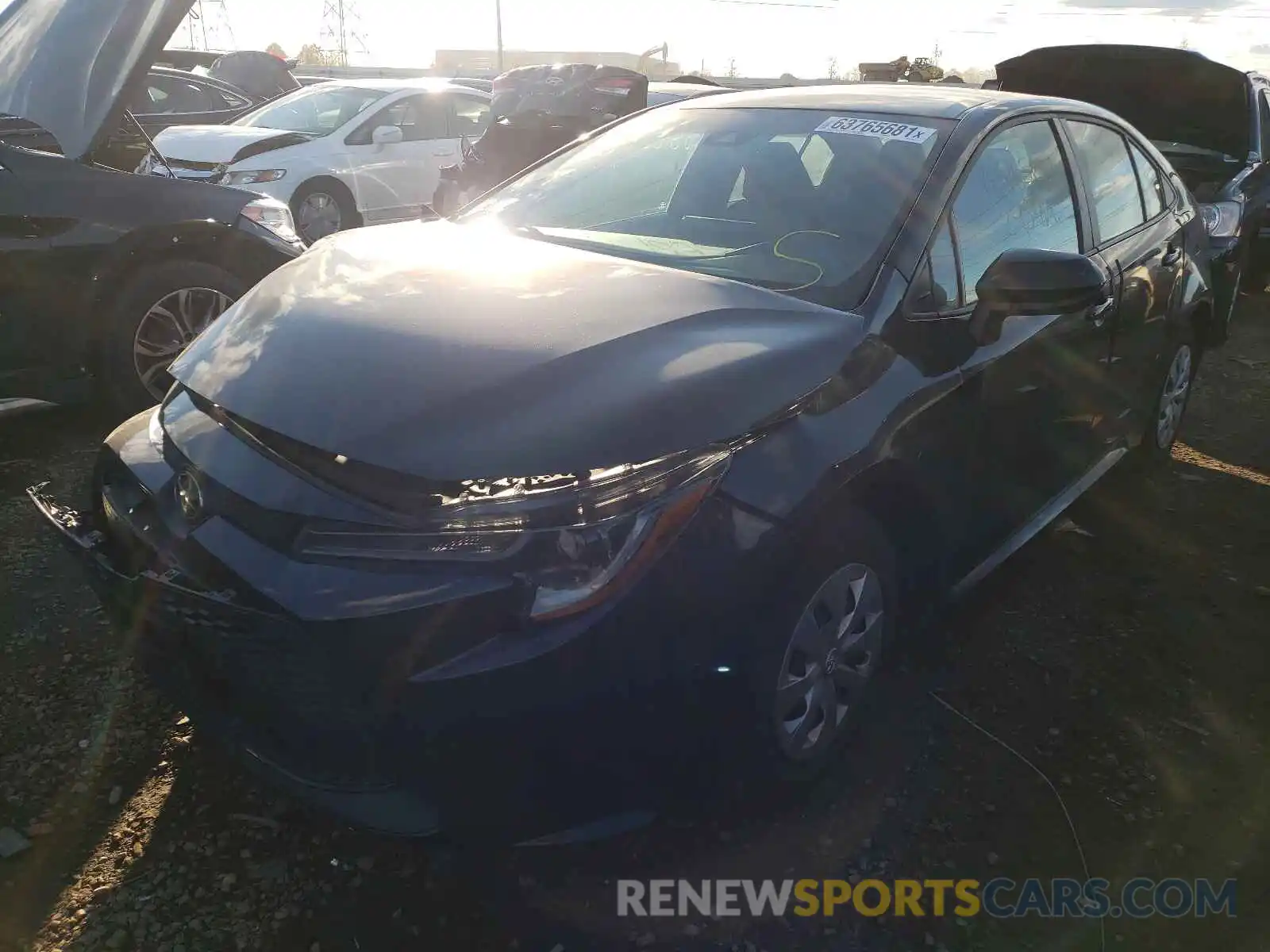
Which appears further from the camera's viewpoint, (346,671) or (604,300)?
(604,300)

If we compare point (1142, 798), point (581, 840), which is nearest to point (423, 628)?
point (581, 840)

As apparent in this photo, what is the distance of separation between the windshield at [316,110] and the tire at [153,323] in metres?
5.73

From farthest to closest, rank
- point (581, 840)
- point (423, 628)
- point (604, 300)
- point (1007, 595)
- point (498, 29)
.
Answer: point (498, 29), point (1007, 595), point (604, 300), point (581, 840), point (423, 628)

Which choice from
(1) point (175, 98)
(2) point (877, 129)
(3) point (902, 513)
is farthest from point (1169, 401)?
(1) point (175, 98)

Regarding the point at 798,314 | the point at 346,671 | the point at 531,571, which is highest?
the point at 798,314

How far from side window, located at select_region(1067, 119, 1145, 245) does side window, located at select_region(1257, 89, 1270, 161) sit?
4.34m

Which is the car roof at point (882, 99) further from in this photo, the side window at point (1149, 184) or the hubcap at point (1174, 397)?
the hubcap at point (1174, 397)

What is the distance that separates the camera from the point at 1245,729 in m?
2.74

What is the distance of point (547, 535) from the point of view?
1658mm

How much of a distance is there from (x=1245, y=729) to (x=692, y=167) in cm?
234

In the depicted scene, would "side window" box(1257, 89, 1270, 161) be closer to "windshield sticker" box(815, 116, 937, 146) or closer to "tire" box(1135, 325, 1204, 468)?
"tire" box(1135, 325, 1204, 468)

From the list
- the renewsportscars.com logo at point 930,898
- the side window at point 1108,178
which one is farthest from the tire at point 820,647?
the side window at point 1108,178

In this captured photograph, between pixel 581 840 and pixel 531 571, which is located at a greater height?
pixel 531 571

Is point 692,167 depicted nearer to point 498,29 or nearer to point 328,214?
point 328,214
